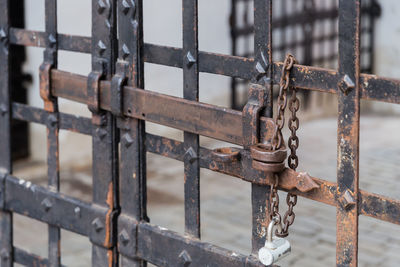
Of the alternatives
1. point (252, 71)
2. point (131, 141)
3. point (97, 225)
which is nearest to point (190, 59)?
point (252, 71)

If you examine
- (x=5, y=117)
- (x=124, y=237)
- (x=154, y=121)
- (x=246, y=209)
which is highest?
(x=154, y=121)

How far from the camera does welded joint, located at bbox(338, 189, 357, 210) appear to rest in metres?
1.87

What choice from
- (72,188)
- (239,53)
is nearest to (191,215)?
(72,188)

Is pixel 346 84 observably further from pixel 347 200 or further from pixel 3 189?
pixel 3 189

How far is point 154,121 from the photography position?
229cm

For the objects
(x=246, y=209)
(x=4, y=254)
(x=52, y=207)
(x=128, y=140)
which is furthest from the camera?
(x=246, y=209)

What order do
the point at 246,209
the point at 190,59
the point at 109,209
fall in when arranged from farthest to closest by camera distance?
the point at 246,209
the point at 109,209
the point at 190,59

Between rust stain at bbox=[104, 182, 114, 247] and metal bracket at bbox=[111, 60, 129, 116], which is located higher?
metal bracket at bbox=[111, 60, 129, 116]

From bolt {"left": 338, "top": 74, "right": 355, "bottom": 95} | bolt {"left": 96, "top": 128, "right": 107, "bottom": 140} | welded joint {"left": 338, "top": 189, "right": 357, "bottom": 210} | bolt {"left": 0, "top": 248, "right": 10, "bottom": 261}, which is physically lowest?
bolt {"left": 0, "top": 248, "right": 10, "bottom": 261}

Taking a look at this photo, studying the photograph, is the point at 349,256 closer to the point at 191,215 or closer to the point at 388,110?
the point at 191,215

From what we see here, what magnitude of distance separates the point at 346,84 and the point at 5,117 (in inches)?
59.7

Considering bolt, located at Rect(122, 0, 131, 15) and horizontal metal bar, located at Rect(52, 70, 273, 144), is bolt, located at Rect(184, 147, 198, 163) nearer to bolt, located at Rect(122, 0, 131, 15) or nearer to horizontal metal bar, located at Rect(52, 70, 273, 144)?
horizontal metal bar, located at Rect(52, 70, 273, 144)

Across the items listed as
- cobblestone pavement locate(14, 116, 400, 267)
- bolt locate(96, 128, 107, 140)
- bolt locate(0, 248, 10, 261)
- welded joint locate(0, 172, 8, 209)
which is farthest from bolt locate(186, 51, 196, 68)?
cobblestone pavement locate(14, 116, 400, 267)

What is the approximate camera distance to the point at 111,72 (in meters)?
2.42
